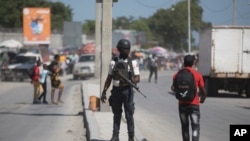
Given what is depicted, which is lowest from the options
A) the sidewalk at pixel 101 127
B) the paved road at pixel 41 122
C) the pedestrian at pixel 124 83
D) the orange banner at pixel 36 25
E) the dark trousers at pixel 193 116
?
the paved road at pixel 41 122

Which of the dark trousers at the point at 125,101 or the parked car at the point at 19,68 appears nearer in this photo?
the dark trousers at the point at 125,101

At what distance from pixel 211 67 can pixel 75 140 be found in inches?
646

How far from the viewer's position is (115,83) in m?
11.1

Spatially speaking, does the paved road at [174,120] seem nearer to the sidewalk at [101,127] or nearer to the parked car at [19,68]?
the sidewalk at [101,127]

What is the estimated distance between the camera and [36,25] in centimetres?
6147

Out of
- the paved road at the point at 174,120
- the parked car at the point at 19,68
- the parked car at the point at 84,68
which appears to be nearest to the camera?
the paved road at the point at 174,120

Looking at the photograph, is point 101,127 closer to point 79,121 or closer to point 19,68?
point 79,121

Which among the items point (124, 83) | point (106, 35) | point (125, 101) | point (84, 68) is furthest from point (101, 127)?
→ point (84, 68)

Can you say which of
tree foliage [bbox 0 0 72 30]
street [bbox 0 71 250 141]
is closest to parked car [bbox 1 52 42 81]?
street [bbox 0 71 250 141]

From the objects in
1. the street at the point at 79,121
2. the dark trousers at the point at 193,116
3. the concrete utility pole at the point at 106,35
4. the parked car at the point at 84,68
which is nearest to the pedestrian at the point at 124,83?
the dark trousers at the point at 193,116

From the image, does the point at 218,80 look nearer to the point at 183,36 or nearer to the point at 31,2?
the point at 31,2

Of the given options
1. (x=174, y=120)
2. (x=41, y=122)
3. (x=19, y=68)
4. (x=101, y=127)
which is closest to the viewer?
(x=101, y=127)

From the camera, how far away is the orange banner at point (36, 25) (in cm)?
6131

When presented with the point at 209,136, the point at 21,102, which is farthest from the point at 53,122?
the point at 21,102
